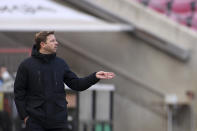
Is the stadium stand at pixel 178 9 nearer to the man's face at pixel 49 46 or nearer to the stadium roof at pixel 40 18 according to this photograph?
the stadium roof at pixel 40 18

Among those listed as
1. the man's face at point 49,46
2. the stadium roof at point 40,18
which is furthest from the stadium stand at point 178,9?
the man's face at point 49,46

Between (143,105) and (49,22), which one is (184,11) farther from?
(49,22)

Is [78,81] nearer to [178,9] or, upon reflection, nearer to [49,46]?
[49,46]

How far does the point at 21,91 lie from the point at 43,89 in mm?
219

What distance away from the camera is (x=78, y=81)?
614 cm

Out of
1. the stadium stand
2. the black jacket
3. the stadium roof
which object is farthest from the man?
the stadium stand

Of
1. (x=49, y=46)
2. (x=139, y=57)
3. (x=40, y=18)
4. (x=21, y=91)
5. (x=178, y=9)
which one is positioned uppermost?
(x=49, y=46)

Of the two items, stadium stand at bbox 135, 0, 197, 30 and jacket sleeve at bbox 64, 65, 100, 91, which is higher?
jacket sleeve at bbox 64, 65, 100, 91

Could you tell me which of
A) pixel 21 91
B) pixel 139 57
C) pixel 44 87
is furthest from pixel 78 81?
pixel 139 57

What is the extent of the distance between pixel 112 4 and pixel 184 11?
9.33ft

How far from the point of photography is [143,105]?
15852mm

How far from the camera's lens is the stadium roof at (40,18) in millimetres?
12805

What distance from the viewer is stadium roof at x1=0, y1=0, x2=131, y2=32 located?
12.8 meters

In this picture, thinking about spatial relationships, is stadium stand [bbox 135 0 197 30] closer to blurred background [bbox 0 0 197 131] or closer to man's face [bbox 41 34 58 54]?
blurred background [bbox 0 0 197 131]
